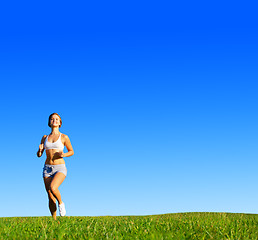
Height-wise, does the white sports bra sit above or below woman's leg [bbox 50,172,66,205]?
above

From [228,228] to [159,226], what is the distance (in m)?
1.19

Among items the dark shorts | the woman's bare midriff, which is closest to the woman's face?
the woman's bare midriff

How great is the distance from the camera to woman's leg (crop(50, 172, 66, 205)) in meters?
9.73

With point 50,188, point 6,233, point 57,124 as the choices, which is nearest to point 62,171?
point 50,188

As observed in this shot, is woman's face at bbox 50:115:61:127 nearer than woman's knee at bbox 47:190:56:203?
No

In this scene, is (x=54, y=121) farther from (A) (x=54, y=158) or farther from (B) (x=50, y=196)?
(B) (x=50, y=196)

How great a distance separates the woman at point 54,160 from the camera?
9.89m

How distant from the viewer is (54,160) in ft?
33.3

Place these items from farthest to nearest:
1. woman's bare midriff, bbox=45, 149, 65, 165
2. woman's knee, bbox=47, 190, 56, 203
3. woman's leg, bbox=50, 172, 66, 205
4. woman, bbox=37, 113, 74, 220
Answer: woman's bare midriff, bbox=45, 149, 65, 165
woman's knee, bbox=47, 190, 56, 203
woman, bbox=37, 113, 74, 220
woman's leg, bbox=50, 172, 66, 205

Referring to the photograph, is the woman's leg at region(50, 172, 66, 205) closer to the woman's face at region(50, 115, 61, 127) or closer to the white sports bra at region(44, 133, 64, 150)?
the white sports bra at region(44, 133, 64, 150)

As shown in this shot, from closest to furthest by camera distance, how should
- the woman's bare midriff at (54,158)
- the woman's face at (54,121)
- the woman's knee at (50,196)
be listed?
the woman's knee at (50,196), the woman's bare midriff at (54,158), the woman's face at (54,121)

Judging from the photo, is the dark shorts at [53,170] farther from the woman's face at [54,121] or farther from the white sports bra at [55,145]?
the woman's face at [54,121]

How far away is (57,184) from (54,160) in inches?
27.6

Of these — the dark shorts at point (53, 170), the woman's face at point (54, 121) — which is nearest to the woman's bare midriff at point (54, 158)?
the dark shorts at point (53, 170)
